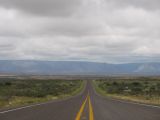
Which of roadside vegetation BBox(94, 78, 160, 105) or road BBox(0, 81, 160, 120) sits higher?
road BBox(0, 81, 160, 120)

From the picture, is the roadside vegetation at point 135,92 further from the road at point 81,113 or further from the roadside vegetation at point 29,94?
the road at point 81,113

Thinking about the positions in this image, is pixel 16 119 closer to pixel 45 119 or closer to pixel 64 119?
pixel 45 119

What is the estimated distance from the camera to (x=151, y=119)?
13766 millimetres

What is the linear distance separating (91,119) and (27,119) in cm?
298

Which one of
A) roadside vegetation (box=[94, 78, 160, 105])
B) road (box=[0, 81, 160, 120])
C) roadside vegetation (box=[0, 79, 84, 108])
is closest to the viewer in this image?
road (box=[0, 81, 160, 120])

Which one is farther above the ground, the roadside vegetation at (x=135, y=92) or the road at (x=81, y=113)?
the road at (x=81, y=113)

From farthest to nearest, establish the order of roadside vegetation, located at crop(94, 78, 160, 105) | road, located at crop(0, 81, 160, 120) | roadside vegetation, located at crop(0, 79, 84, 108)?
roadside vegetation, located at crop(94, 78, 160, 105) < roadside vegetation, located at crop(0, 79, 84, 108) < road, located at crop(0, 81, 160, 120)

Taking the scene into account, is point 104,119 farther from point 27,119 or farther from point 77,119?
point 27,119

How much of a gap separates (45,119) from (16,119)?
4.34 ft

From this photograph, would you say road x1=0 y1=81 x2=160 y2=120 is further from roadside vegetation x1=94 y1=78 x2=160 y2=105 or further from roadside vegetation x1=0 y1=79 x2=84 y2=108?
roadside vegetation x1=94 y1=78 x2=160 y2=105

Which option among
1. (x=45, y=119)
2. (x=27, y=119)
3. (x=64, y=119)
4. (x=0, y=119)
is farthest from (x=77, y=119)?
(x=0, y=119)

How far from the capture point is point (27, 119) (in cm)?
1312

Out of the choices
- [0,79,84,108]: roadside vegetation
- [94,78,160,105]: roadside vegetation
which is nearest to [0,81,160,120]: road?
[0,79,84,108]: roadside vegetation

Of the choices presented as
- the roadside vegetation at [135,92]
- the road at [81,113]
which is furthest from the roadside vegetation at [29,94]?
the roadside vegetation at [135,92]
